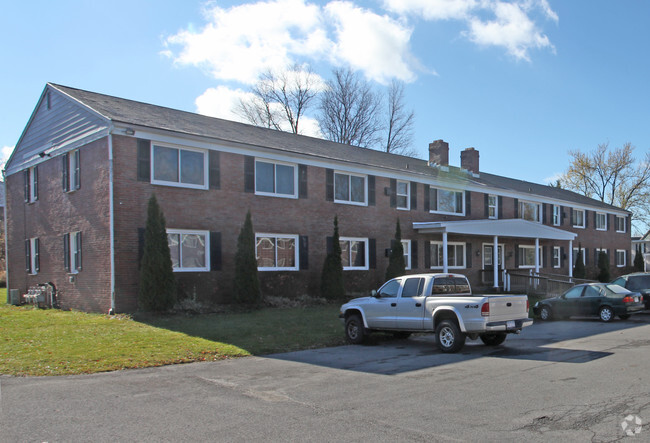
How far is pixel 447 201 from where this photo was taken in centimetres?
2952

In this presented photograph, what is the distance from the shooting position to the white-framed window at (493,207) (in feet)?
106

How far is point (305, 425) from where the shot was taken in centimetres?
616

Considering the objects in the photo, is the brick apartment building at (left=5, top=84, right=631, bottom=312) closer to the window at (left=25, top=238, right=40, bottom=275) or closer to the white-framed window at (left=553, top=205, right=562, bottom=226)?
the window at (left=25, top=238, right=40, bottom=275)

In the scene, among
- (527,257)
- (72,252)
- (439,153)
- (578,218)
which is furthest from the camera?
(578,218)

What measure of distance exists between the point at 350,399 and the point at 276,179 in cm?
1506

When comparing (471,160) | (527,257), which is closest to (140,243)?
(471,160)

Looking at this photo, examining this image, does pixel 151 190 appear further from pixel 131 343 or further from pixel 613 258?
pixel 613 258

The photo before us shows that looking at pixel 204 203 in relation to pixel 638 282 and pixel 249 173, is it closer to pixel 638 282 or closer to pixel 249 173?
pixel 249 173

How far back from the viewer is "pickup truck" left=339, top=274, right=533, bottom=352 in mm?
11273

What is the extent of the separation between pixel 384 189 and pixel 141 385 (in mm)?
18694

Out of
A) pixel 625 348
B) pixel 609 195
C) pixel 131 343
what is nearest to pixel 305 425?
pixel 131 343

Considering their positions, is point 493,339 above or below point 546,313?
above

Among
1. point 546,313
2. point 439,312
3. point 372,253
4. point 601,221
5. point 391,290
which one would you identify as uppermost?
point 601,221
